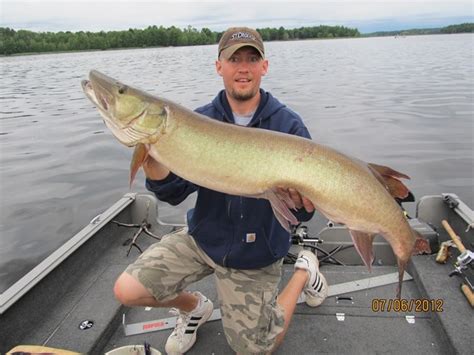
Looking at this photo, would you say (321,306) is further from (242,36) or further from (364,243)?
(242,36)

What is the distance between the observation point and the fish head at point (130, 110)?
2328 mm

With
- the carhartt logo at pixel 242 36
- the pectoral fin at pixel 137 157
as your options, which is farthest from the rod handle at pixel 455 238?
the pectoral fin at pixel 137 157

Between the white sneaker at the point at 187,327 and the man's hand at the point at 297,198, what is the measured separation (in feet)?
3.89

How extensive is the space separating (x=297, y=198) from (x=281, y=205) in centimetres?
14

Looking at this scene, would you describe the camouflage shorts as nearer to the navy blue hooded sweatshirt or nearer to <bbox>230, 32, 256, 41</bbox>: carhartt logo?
the navy blue hooded sweatshirt

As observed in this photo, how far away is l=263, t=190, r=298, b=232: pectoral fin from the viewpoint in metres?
2.33

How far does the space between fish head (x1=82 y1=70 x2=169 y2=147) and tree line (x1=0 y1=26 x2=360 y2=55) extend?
4799cm

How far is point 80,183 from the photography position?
8.42 m

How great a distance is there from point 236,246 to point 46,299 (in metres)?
1.62

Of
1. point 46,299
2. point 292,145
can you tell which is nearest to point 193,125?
point 292,145

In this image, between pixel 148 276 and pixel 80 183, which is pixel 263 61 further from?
pixel 80 183

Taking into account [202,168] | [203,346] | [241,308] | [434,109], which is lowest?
[434,109]

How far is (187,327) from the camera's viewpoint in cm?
300
